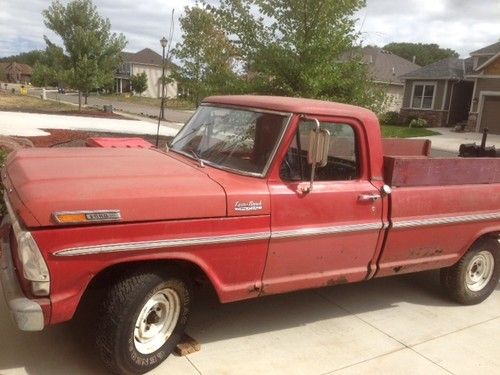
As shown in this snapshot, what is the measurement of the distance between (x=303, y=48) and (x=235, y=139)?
6075mm

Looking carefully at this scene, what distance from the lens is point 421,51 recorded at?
343ft

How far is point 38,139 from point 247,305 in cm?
1095

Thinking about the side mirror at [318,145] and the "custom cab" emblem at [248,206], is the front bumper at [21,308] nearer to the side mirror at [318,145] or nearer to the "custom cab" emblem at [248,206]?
the "custom cab" emblem at [248,206]

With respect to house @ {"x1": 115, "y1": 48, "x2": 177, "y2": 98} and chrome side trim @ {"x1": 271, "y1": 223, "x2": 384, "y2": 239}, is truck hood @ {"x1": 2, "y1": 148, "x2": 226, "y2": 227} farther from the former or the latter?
house @ {"x1": 115, "y1": 48, "x2": 177, "y2": 98}

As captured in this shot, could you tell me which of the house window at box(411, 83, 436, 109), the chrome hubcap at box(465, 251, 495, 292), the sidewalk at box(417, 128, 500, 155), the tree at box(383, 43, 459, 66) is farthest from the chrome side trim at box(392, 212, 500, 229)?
the tree at box(383, 43, 459, 66)

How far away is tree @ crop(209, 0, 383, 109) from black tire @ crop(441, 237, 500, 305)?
5.08m

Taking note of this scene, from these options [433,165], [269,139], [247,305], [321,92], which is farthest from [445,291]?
[321,92]

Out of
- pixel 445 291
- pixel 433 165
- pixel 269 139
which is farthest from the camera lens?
pixel 445 291

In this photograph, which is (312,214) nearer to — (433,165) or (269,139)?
(269,139)

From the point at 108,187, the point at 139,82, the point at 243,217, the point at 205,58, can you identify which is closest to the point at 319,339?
the point at 243,217

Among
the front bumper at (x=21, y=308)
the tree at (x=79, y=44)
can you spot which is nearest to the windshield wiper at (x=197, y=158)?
the front bumper at (x=21, y=308)

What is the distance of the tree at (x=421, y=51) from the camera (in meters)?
99.5

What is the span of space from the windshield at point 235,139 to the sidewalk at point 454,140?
19099 millimetres

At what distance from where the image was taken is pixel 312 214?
3734 mm
